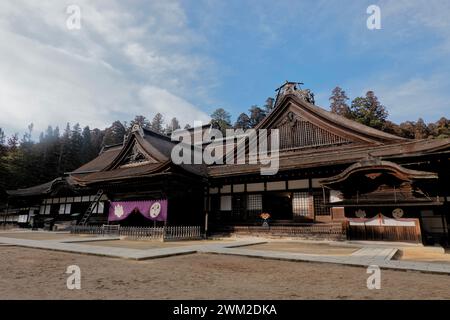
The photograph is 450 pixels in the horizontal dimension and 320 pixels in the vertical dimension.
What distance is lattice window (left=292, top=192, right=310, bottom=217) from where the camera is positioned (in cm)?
1812

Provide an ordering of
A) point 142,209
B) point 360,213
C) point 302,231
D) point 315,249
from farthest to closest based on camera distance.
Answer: point 142,209 < point 302,231 < point 360,213 < point 315,249

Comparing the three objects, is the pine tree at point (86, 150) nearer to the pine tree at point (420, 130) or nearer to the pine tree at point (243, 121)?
the pine tree at point (243, 121)

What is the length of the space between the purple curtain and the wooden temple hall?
73 millimetres

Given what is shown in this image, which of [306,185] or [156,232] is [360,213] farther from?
[156,232]

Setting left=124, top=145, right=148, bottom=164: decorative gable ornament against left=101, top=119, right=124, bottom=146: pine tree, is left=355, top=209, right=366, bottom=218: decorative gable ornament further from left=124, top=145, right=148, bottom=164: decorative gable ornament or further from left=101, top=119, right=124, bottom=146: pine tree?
left=101, top=119, right=124, bottom=146: pine tree

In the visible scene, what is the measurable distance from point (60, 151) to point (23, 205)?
34780 mm

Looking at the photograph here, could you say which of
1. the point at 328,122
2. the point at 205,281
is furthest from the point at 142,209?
the point at 205,281

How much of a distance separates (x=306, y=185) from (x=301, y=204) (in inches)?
50.5

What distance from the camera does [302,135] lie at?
830 inches

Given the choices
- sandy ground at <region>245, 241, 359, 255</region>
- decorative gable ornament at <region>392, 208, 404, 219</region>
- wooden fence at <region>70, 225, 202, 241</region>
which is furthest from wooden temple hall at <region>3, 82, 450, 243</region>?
sandy ground at <region>245, 241, 359, 255</region>

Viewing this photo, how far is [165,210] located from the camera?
19.1 meters

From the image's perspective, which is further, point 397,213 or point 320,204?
point 320,204

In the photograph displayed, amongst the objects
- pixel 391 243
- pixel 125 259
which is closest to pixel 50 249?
pixel 125 259
